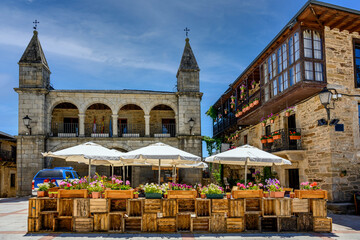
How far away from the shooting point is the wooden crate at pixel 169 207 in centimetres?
771

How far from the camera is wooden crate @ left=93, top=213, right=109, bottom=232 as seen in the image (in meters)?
7.68

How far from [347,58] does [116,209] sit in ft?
33.2

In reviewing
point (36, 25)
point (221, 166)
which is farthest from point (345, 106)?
point (36, 25)

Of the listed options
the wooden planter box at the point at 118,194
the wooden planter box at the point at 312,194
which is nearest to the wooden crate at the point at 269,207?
the wooden planter box at the point at 312,194

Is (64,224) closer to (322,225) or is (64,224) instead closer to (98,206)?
(98,206)

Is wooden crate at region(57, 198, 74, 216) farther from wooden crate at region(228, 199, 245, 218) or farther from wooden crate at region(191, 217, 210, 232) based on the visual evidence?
wooden crate at region(228, 199, 245, 218)

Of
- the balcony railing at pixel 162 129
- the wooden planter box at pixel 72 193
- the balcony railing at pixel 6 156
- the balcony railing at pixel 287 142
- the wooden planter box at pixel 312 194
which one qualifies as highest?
the balcony railing at pixel 162 129

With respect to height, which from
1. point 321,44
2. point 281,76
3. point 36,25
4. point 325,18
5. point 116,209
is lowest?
point 116,209

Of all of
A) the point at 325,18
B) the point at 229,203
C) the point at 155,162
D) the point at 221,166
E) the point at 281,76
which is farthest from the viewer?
the point at 221,166

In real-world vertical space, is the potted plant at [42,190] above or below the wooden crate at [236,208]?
above

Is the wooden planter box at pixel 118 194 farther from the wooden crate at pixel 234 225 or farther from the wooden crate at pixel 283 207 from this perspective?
the wooden crate at pixel 283 207

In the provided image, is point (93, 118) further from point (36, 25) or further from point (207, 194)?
point (207, 194)

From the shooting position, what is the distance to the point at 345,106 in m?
11.9

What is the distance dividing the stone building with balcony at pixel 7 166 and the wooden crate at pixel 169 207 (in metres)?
20.6
